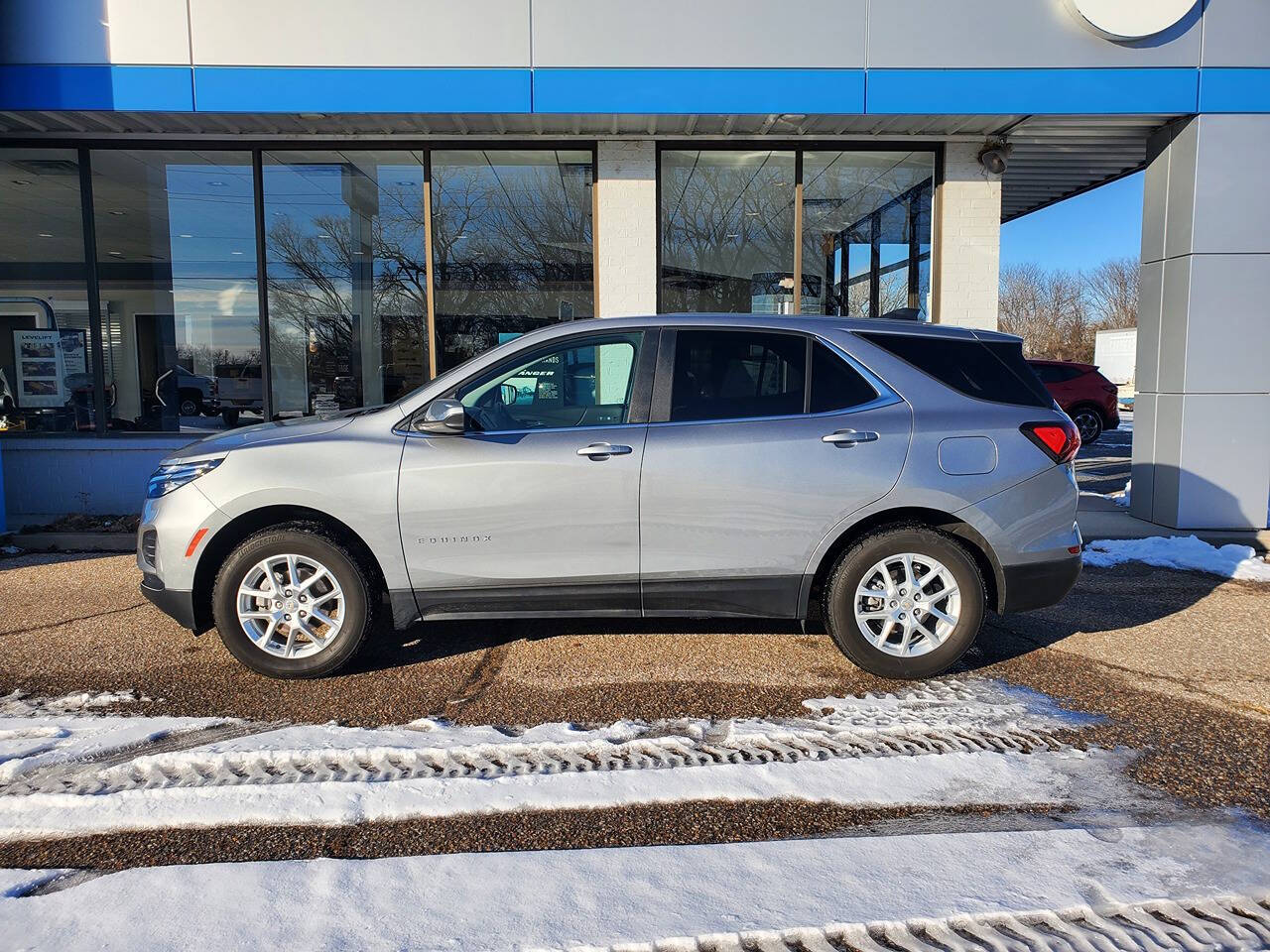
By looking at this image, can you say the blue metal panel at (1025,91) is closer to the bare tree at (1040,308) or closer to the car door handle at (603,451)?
the car door handle at (603,451)

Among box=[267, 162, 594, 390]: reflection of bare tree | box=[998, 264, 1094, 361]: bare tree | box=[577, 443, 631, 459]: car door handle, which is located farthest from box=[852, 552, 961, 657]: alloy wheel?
box=[998, 264, 1094, 361]: bare tree

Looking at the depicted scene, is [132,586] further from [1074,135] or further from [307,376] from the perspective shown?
[1074,135]

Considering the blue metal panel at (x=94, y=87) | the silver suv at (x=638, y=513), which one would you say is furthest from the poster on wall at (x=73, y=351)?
the silver suv at (x=638, y=513)

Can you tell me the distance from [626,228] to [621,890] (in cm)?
749

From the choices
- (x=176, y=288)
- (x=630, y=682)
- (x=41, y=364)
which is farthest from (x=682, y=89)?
(x=41, y=364)

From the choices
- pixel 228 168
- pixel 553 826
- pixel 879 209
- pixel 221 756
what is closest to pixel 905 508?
pixel 553 826

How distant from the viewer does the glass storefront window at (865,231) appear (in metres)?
9.50

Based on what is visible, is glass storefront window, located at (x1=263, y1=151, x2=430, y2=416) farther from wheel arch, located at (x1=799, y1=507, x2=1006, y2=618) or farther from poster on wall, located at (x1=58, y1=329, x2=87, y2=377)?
wheel arch, located at (x1=799, y1=507, x2=1006, y2=618)

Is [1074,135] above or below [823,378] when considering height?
above

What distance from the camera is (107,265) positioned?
964cm

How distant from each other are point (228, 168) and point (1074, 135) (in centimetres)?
877

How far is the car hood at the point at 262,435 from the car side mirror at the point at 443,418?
1.48 ft

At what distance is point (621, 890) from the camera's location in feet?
8.86

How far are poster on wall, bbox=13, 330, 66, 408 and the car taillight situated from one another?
9844mm
